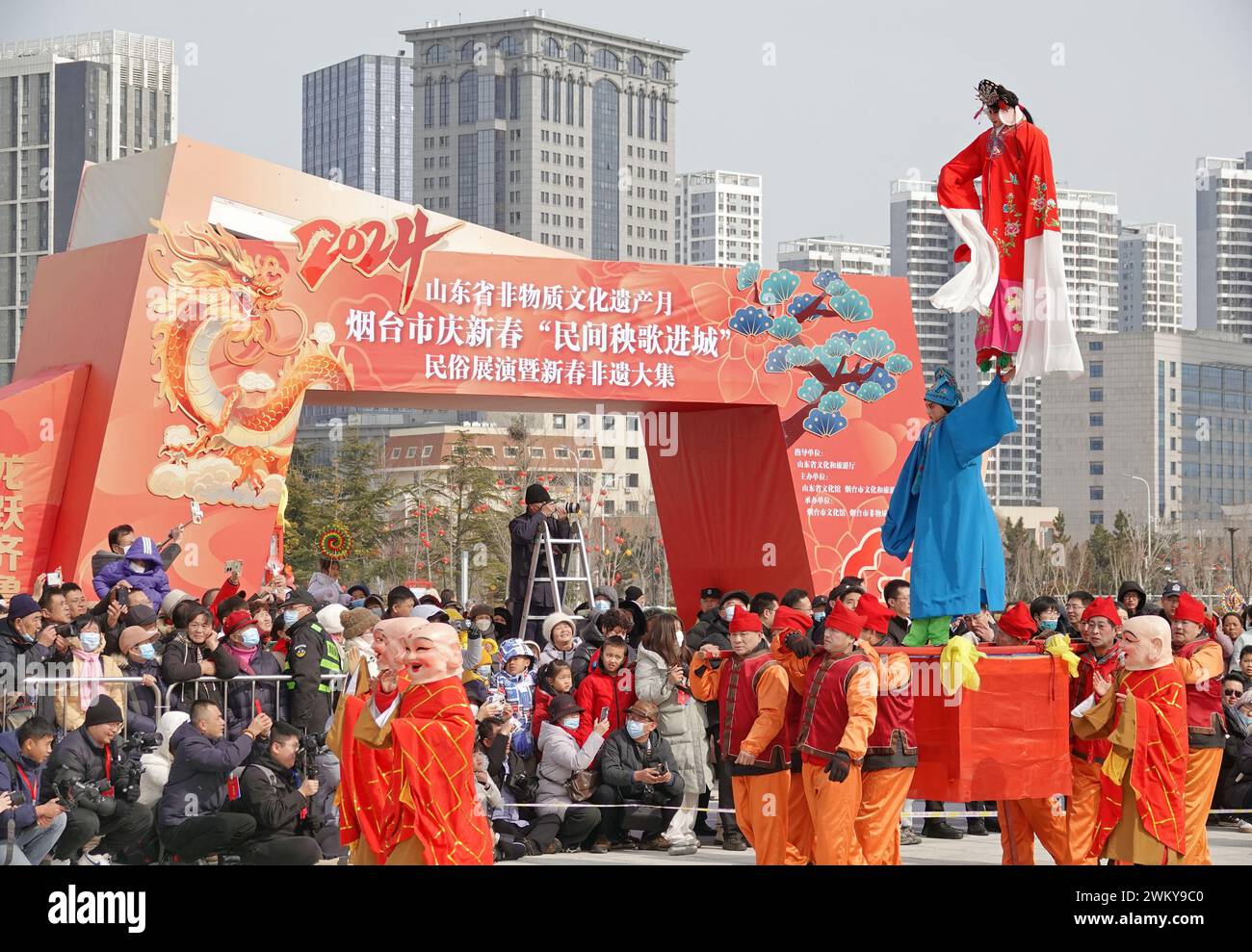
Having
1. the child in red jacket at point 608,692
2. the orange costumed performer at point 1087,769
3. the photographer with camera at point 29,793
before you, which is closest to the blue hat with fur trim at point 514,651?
the child in red jacket at point 608,692

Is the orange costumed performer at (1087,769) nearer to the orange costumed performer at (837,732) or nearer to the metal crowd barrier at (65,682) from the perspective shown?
the orange costumed performer at (837,732)

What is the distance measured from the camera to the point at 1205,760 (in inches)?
313

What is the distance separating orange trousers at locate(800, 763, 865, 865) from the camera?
7156mm

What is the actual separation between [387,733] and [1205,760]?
401 centimetres

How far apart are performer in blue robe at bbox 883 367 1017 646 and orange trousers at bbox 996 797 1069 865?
1058 mm

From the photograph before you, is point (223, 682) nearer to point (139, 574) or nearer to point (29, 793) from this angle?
point (29, 793)

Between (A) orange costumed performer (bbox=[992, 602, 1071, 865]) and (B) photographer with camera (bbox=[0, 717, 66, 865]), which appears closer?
(B) photographer with camera (bbox=[0, 717, 66, 865])

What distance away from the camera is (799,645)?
759 cm

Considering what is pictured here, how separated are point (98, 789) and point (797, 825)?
3.22 metres

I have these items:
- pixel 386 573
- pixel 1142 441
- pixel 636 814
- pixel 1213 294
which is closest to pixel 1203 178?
pixel 1213 294

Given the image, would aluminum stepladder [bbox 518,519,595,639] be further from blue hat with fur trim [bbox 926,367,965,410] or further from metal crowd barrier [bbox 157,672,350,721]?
blue hat with fur trim [bbox 926,367,965,410]

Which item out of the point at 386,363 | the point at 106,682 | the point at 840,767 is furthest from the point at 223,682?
the point at 386,363

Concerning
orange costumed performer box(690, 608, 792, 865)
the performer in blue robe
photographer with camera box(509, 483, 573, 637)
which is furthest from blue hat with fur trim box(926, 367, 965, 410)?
photographer with camera box(509, 483, 573, 637)
